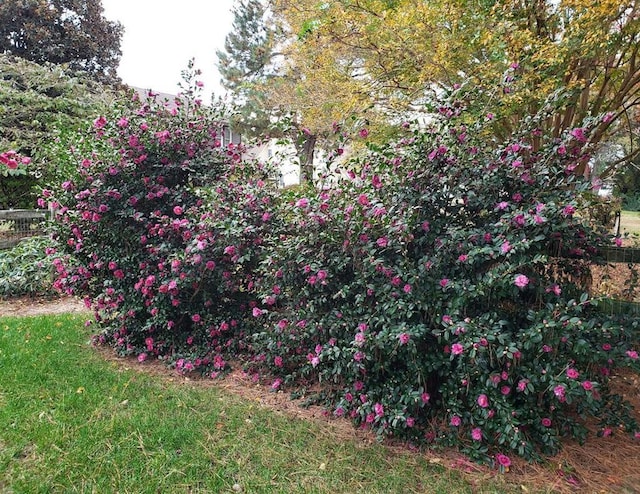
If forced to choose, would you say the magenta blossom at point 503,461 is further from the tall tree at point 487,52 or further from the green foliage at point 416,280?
the tall tree at point 487,52

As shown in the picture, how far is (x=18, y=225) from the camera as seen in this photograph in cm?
654

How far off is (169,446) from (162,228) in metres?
1.62

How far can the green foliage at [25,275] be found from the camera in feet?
17.7

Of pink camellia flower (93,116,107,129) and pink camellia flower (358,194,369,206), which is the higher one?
pink camellia flower (93,116,107,129)

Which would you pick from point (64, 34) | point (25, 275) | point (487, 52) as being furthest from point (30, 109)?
point (487, 52)

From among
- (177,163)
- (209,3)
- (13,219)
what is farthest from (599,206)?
(209,3)

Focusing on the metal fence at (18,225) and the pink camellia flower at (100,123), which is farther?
the metal fence at (18,225)

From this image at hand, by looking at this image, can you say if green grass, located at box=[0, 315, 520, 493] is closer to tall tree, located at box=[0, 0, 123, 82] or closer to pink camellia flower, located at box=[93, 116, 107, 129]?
pink camellia flower, located at box=[93, 116, 107, 129]

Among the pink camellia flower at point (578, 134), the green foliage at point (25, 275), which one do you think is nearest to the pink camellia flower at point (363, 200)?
the pink camellia flower at point (578, 134)

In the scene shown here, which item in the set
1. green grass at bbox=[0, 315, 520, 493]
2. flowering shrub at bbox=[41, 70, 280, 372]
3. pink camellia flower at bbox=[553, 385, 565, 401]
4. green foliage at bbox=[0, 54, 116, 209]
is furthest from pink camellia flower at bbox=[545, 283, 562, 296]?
green foliage at bbox=[0, 54, 116, 209]

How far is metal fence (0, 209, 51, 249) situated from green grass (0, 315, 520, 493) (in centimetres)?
420

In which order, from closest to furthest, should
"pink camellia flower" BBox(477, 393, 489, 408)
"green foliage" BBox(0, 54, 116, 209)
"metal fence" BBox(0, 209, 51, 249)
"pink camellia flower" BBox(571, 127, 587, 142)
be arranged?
"pink camellia flower" BBox(477, 393, 489, 408), "pink camellia flower" BBox(571, 127, 587, 142), "metal fence" BBox(0, 209, 51, 249), "green foliage" BBox(0, 54, 116, 209)

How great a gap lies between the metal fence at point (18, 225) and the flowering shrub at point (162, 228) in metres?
3.56

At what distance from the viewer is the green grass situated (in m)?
2.01
